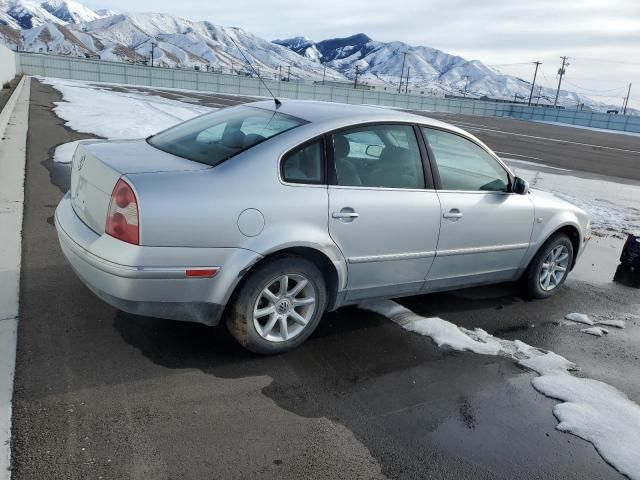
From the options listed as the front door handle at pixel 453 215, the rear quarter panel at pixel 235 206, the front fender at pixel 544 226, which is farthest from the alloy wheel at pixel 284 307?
the front fender at pixel 544 226

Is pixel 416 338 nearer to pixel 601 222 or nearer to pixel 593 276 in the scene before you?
pixel 593 276

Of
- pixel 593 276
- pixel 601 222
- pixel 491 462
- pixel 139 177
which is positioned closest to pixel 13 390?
pixel 139 177

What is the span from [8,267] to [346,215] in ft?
9.22

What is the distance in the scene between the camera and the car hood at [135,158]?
3180mm

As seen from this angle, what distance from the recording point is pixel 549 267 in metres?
5.00

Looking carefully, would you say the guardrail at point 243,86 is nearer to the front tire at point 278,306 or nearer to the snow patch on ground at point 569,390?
the snow patch on ground at point 569,390

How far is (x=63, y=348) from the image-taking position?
3.30m

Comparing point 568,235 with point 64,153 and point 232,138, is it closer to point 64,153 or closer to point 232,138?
point 232,138

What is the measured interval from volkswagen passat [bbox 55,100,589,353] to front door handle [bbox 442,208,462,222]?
1 cm

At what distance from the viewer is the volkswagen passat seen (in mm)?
2998

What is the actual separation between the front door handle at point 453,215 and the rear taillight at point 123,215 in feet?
7.09

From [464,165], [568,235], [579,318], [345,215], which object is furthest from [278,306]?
[568,235]

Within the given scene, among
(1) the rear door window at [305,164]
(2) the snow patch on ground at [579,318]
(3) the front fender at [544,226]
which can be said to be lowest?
(2) the snow patch on ground at [579,318]

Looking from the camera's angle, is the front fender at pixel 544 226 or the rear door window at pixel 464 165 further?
the front fender at pixel 544 226
